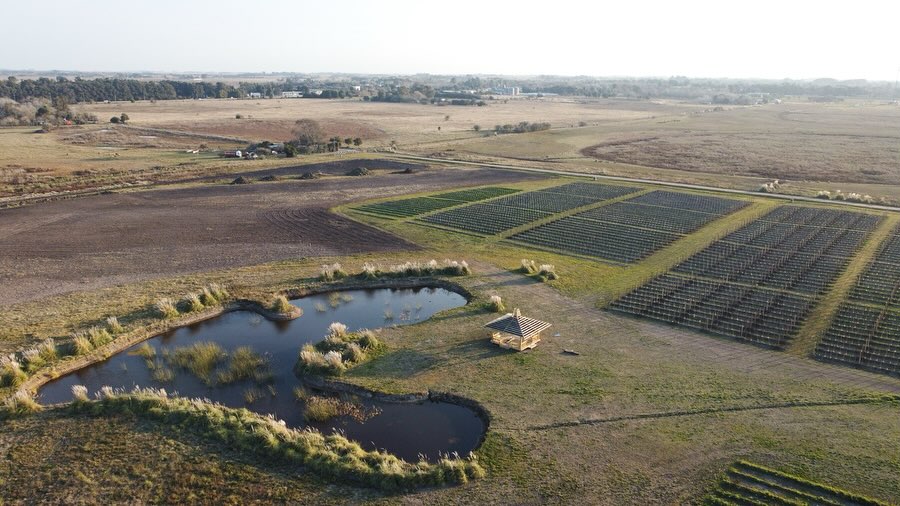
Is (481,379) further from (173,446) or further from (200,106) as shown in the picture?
(200,106)

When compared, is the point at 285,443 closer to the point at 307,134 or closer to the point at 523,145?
the point at 307,134

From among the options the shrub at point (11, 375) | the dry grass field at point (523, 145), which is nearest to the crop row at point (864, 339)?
the shrub at point (11, 375)

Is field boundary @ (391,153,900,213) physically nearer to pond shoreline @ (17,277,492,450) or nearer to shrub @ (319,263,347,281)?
pond shoreline @ (17,277,492,450)

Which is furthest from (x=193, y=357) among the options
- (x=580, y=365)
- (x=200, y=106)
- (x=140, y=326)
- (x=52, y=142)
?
(x=200, y=106)

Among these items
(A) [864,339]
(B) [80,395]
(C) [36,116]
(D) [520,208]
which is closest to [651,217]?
(D) [520,208]

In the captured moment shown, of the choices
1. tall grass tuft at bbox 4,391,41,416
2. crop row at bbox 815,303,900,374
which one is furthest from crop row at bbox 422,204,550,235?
tall grass tuft at bbox 4,391,41,416

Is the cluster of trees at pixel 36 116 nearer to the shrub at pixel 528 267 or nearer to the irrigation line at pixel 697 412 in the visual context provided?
the shrub at pixel 528 267

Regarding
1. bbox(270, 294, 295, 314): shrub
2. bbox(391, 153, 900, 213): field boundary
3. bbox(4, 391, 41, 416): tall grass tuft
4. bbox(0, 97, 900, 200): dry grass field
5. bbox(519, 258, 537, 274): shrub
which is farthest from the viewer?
bbox(0, 97, 900, 200): dry grass field
